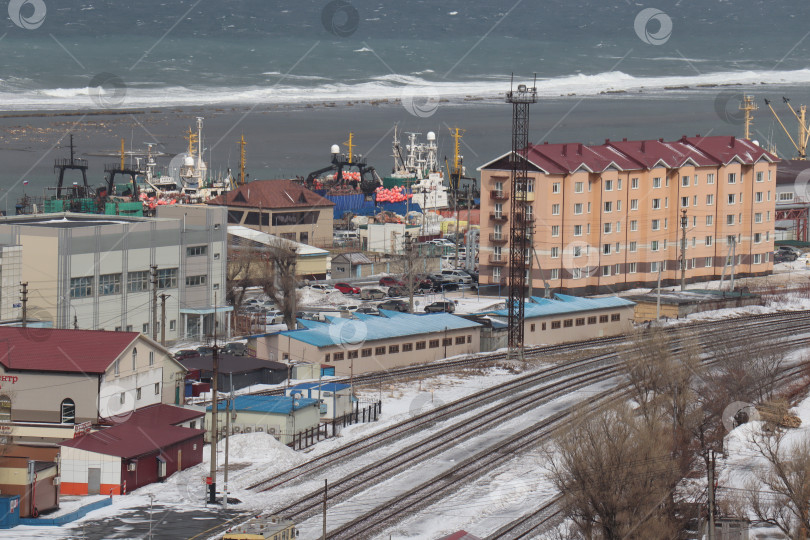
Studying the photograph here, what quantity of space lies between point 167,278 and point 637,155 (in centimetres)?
1935

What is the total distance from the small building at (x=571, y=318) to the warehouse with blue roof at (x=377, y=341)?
6.27ft

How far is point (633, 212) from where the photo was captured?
4916 cm

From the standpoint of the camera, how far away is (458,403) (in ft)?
99.7

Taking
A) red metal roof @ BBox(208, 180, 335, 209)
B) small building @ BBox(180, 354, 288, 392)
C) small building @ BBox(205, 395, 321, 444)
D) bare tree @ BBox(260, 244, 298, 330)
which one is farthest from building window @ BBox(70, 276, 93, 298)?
red metal roof @ BBox(208, 180, 335, 209)

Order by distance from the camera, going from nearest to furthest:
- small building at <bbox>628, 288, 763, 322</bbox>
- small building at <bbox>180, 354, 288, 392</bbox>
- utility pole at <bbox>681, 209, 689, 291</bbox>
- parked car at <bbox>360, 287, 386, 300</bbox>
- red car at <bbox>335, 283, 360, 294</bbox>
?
1. small building at <bbox>180, 354, 288, 392</bbox>
2. small building at <bbox>628, 288, 763, 322</bbox>
3. parked car at <bbox>360, 287, 386, 300</bbox>
4. red car at <bbox>335, 283, 360, 294</bbox>
5. utility pole at <bbox>681, 209, 689, 291</bbox>

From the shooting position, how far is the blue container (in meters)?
21.1

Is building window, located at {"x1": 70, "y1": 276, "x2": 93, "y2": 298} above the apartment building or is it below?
below

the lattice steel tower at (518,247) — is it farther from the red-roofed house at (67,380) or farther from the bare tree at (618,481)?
the bare tree at (618,481)

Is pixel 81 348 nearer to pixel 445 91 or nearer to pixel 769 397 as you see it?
pixel 769 397

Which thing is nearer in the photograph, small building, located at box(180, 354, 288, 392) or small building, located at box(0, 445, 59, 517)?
small building, located at box(0, 445, 59, 517)

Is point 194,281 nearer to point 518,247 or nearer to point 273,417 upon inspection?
point 518,247

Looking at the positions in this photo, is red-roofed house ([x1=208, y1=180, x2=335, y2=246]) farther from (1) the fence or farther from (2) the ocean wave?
(2) the ocean wave

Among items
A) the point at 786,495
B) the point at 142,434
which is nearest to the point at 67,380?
the point at 142,434

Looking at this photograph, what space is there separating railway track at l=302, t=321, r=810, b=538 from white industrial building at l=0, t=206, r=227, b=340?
433 inches
